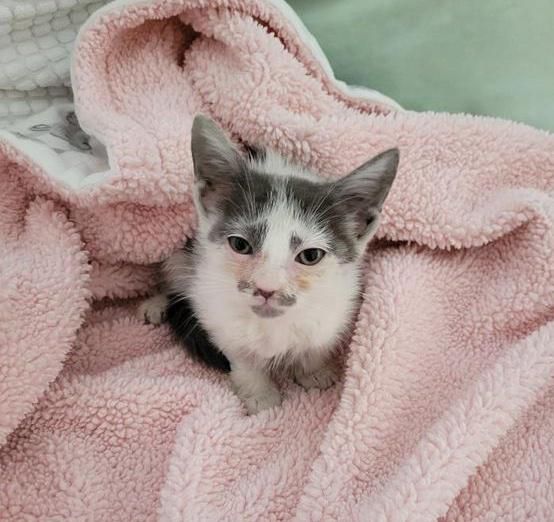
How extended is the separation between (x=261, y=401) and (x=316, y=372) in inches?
5.5

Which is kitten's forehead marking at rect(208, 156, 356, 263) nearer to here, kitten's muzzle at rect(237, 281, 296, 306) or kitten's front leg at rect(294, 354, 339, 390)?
kitten's muzzle at rect(237, 281, 296, 306)

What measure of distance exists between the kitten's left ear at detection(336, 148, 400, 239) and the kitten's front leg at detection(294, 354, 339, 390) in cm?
29

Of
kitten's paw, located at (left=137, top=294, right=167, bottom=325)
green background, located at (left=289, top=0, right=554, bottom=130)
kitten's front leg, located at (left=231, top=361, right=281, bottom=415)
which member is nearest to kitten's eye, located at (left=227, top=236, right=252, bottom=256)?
kitten's front leg, located at (left=231, top=361, right=281, bottom=415)

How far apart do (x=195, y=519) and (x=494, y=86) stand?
1171 millimetres

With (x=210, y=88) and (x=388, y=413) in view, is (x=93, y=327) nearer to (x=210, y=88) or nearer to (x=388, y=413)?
(x=210, y=88)

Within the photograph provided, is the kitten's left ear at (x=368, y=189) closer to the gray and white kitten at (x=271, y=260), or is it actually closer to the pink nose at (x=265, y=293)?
the gray and white kitten at (x=271, y=260)

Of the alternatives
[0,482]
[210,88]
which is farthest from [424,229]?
[0,482]

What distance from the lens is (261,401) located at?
1373mm

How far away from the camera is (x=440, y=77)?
1613 mm

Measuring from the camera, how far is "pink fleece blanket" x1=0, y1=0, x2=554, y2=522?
3.87 feet

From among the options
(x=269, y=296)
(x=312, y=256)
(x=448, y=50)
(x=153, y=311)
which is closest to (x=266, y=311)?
(x=269, y=296)

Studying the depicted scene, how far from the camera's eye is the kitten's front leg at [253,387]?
1371 millimetres

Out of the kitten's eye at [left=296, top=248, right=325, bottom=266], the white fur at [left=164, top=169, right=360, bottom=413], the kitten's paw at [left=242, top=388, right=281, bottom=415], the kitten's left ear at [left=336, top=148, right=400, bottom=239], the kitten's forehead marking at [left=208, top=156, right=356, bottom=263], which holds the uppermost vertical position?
the kitten's left ear at [left=336, top=148, right=400, bottom=239]

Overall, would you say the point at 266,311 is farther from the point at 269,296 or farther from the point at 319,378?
the point at 319,378
